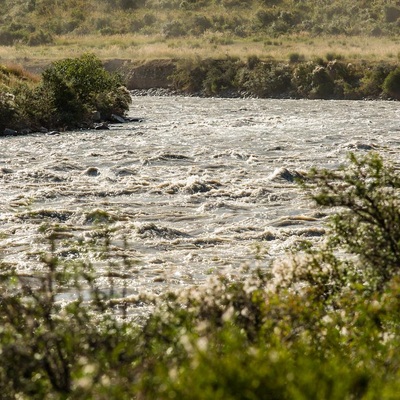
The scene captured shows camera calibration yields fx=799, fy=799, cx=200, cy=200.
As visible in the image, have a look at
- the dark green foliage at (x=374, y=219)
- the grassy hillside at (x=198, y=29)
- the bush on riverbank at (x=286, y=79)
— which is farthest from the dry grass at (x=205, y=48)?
the dark green foliage at (x=374, y=219)

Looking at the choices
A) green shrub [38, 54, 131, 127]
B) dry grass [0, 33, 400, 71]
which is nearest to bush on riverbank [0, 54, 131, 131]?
green shrub [38, 54, 131, 127]

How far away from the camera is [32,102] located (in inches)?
1163

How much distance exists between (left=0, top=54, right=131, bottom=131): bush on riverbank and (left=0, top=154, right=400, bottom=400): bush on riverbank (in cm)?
2293

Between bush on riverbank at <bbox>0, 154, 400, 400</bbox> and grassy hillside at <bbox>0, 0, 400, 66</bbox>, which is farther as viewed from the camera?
grassy hillside at <bbox>0, 0, 400, 66</bbox>

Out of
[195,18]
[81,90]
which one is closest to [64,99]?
[81,90]

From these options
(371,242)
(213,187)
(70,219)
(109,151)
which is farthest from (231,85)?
(371,242)

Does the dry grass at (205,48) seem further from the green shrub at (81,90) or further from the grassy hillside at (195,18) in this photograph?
the green shrub at (81,90)

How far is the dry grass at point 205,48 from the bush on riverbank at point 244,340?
1829 inches

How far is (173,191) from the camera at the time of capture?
18219 mm

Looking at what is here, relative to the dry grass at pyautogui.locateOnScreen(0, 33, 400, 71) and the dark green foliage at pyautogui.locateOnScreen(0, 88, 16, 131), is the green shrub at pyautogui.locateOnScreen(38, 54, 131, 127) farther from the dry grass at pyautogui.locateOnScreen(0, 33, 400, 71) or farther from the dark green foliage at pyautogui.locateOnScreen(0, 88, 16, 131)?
the dry grass at pyautogui.locateOnScreen(0, 33, 400, 71)

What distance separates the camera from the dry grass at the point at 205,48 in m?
55.3

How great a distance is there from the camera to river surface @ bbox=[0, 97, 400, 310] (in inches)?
490

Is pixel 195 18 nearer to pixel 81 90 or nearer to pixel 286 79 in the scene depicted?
pixel 286 79

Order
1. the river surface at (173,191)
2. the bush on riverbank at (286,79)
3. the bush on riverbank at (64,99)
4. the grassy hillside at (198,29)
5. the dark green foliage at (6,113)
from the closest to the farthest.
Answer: the river surface at (173,191), the dark green foliage at (6,113), the bush on riverbank at (64,99), the bush on riverbank at (286,79), the grassy hillside at (198,29)
